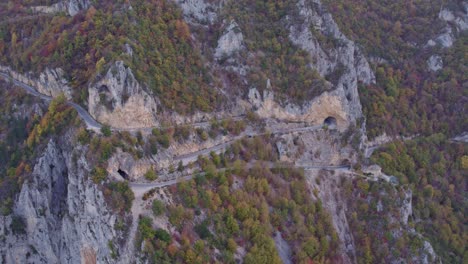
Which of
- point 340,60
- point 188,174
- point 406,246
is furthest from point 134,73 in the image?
point 406,246

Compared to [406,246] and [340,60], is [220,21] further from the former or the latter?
[406,246]

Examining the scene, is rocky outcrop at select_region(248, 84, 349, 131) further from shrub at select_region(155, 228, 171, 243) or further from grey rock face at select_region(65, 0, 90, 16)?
grey rock face at select_region(65, 0, 90, 16)

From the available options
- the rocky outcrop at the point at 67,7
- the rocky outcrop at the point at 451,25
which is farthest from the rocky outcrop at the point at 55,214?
the rocky outcrop at the point at 451,25

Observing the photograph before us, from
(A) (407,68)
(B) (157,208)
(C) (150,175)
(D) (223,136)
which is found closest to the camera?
(B) (157,208)

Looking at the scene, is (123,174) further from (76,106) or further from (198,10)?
(198,10)

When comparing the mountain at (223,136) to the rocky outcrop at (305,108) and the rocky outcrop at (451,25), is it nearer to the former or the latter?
the rocky outcrop at (305,108)

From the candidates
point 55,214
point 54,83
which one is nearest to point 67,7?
point 54,83

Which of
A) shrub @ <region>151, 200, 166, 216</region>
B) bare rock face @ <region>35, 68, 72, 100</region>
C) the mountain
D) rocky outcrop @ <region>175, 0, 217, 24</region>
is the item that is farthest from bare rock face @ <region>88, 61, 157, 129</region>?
rocky outcrop @ <region>175, 0, 217, 24</region>
